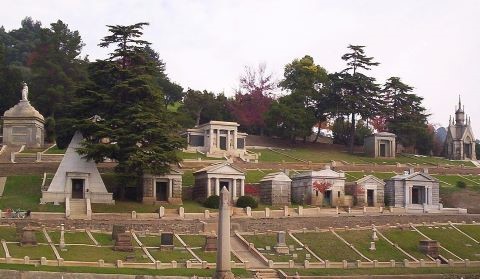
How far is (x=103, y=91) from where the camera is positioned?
71438 millimetres

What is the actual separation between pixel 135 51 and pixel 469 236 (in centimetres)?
3163

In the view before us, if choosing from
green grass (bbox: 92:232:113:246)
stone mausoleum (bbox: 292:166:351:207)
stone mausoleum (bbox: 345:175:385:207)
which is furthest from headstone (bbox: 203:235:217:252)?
stone mausoleum (bbox: 345:175:385:207)

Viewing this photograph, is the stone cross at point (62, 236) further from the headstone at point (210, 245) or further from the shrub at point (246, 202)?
the shrub at point (246, 202)

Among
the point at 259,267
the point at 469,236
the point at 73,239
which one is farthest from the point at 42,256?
the point at 469,236

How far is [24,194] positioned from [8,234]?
36.6 ft

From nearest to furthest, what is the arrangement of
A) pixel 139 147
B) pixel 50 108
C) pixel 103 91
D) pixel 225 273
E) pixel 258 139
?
pixel 225 273 → pixel 139 147 → pixel 103 91 → pixel 50 108 → pixel 258 139

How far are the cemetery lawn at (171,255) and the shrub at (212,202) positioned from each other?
41.0ft

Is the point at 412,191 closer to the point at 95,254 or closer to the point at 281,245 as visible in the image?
the point at 281,245

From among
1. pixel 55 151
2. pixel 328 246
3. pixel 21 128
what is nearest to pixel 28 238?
pixel 328 246

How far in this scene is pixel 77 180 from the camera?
68.1 meters

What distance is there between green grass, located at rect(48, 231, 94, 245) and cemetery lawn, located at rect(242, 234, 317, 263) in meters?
11.5

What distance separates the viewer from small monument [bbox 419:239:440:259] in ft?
205

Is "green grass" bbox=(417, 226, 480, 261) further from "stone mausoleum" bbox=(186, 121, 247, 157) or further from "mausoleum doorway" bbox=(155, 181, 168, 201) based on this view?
"stone mausoleum" bbox=(186, 121, 247, 157)

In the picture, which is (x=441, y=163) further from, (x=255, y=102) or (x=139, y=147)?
(x=139, y=147)
